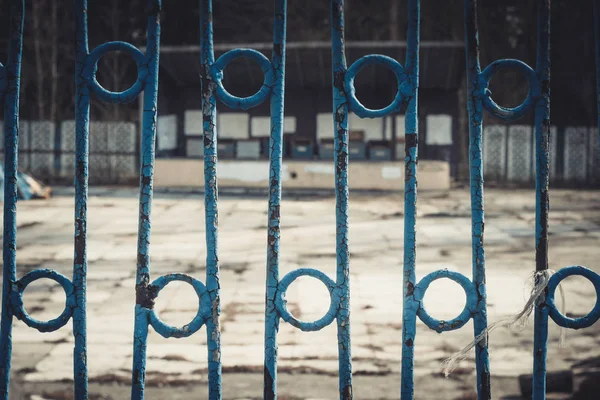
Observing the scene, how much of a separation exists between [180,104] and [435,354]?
1707 centimetres

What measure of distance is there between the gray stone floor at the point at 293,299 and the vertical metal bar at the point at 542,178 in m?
0.16

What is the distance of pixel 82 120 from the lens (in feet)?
5.80

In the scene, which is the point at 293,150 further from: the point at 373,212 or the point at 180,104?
the point at 373,212

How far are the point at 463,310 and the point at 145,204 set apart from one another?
864 mm

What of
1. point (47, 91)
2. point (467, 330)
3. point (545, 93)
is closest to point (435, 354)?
point (467, 330)

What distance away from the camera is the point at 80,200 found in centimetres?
175

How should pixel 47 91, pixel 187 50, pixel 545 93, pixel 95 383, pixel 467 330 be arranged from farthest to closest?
pixel 47 91, pixel 187 50, pixel 467 330, pixel 95 383, pixel 545 93

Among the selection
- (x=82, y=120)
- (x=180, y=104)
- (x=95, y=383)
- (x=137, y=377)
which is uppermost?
(x=180, y=104)

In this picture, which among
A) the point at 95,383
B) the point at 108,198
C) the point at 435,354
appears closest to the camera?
the point at 95,383

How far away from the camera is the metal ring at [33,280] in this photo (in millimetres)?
1680

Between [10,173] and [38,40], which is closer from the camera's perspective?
[10,173]

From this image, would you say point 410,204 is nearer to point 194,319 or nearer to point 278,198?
point 278,198

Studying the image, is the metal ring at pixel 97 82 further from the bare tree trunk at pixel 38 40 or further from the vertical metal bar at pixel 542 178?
the bare tree trunk at pixel 38 40

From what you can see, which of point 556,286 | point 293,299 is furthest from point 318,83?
point 556,286
